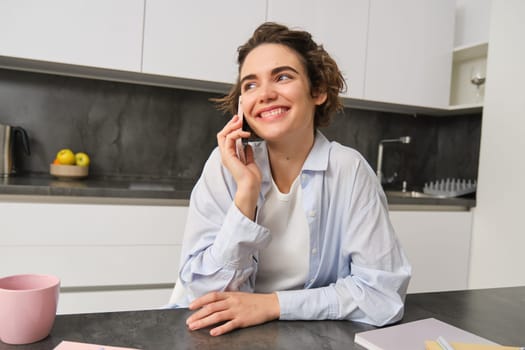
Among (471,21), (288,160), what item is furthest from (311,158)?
(471,21)

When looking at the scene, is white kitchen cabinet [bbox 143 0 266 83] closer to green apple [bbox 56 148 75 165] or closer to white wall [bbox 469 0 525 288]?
green apple [bbox 56 148 75 165]

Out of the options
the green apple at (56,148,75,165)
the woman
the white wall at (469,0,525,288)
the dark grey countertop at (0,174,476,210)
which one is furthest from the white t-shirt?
the white wall at (469,0,525,288)

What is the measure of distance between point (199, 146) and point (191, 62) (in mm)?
580

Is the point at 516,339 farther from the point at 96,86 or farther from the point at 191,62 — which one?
the point at 96,86

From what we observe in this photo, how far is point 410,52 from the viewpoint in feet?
8.52

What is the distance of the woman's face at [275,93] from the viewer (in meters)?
1.06

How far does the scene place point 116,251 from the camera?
181cm

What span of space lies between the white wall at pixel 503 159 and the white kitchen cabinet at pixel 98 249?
5.50 feet

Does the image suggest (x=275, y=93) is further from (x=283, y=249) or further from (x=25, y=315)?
(x=25, y=315)

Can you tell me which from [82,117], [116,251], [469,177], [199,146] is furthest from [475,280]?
[82,117]

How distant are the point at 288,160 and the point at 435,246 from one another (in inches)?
63.4

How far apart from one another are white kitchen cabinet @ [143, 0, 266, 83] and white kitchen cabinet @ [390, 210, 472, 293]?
3.97 ft

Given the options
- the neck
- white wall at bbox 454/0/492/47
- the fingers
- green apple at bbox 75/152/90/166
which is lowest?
green apple at bbox 75/152/90/166

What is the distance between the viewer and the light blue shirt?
2.63ft
